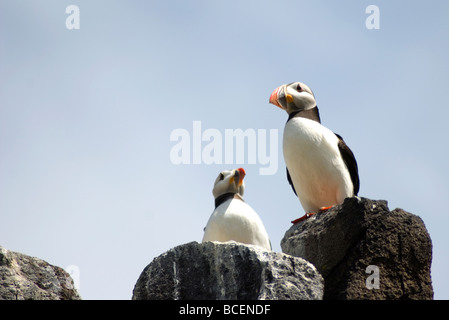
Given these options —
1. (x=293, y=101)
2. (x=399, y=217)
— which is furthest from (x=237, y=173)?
(x=399, y=217)

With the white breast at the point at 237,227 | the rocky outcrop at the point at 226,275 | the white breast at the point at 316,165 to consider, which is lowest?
the rocky outcrop at the point at 226,275

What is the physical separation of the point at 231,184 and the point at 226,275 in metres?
5.08

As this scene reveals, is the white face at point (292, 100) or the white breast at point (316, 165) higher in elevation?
the white face at point (292, 100)

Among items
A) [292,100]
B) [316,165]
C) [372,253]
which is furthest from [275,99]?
[372,253]

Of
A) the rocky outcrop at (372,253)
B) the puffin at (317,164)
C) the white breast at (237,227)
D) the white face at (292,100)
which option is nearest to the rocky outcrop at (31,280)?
the rocky outcrop at (372,253)

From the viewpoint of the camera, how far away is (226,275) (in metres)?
6.96

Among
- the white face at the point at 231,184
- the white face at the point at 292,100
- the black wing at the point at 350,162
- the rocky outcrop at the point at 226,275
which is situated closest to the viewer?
the rocky outcrop at the point at 226,275

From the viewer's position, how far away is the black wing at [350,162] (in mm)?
10570

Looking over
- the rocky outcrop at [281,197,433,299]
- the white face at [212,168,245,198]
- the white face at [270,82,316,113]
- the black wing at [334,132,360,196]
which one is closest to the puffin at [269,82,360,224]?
the black wing at [334,132,360,196]

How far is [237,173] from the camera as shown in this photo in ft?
39.6

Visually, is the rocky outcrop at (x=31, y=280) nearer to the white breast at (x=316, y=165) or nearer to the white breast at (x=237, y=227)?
the white breast at (x=237, y=227)

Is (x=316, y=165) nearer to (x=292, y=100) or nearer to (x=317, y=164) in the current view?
(x=317, y=164)
